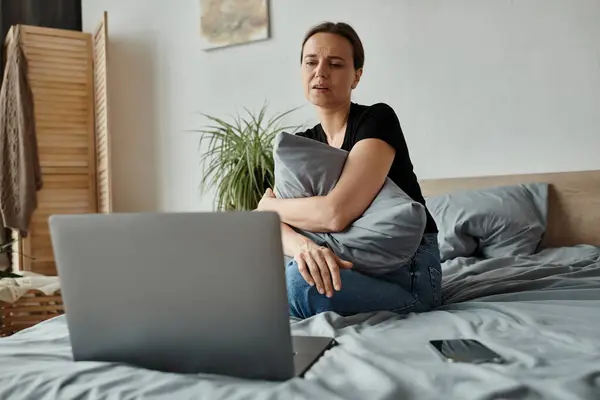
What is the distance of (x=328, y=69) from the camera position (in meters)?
1.59

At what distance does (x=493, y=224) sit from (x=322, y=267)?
1292 mm

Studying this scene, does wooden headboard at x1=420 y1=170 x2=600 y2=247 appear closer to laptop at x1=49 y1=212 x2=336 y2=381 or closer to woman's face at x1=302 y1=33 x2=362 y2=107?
woman's face at x1=302 y1=33 x2=362 y2=107

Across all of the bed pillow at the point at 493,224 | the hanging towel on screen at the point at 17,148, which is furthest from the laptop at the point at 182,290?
the hanging towel on screen at the point at 17,148

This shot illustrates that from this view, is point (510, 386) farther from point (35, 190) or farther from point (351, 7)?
point (35, 190)

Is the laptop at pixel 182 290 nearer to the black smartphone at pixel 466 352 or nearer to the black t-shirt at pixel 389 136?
the black smartphone at pixel 466 352

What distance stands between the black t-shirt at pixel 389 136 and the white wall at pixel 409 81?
4.51 feet

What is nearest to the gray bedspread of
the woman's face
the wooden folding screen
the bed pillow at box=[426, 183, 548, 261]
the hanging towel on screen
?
the woman's face

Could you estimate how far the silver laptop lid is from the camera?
806mm

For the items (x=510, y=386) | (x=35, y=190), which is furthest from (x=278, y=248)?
(x=35, y=190)

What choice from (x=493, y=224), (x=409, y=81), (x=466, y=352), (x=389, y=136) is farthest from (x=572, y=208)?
(x=466, y=352)

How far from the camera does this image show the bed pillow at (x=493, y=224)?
228 centimetres

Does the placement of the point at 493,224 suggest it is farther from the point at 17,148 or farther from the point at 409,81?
the point at 17,148

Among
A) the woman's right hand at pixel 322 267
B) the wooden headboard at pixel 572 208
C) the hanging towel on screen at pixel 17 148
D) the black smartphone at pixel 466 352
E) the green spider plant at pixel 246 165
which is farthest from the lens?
the hanging towel on screen at pixel 17 148

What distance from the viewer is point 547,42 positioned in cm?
263
